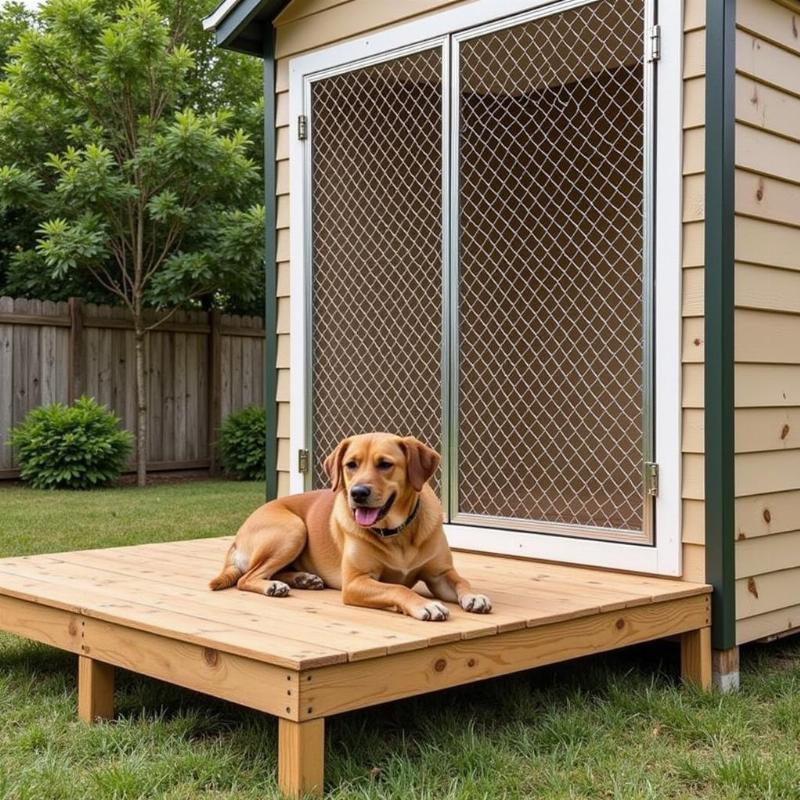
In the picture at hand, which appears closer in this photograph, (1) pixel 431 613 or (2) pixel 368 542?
(1) pixel 431 613

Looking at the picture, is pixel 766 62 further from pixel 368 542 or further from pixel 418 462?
pixel 368 542

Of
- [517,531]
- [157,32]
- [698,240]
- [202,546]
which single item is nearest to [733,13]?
[698,240]

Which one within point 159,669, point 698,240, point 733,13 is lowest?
point 159,669

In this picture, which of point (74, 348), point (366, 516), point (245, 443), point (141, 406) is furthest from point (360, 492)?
point (245, 443)

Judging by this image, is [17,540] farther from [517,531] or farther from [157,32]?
[157,32]

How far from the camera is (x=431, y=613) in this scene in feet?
10.5

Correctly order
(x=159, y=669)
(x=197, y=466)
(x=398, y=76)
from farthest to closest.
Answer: (x=197, y=466)
(x=398, y=76)
(x=159, y=669)

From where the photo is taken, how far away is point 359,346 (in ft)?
16.9

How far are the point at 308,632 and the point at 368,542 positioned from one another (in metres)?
0.50

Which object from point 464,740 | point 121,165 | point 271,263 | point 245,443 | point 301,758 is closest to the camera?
point 301,758

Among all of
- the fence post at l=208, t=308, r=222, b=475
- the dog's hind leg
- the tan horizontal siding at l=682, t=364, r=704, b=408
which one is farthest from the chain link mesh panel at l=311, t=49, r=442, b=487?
the fence post at l=208, t=308, r=222, b=475

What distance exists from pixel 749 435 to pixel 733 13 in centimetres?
147

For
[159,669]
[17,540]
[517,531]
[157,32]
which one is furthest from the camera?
[157,32]

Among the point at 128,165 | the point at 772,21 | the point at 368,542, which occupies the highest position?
the point at 128,165
